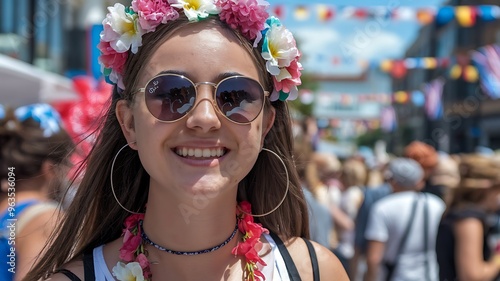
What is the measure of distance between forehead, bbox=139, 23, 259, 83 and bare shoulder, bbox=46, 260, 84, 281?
1.66 ft

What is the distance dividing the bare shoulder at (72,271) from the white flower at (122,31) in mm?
565

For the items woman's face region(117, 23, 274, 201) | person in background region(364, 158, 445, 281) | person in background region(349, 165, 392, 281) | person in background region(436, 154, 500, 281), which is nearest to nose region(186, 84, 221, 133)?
woman's face region(117, 23, 274, 201)

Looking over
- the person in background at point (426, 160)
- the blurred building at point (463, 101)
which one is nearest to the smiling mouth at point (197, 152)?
the person in background at point (426, 160)

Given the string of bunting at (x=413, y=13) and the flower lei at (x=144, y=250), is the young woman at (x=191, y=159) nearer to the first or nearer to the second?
the flower lei at (x=144, y=250)

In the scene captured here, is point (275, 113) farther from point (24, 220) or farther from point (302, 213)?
point (24, 220)

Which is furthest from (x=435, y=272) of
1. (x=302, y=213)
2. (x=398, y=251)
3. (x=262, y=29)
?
(x=262, y=29)

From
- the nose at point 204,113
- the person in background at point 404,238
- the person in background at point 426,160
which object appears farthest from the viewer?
the person in background at point 426,160

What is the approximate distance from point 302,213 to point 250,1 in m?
0.67

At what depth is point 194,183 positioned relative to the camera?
1.55m

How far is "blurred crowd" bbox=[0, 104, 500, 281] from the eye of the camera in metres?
2.61

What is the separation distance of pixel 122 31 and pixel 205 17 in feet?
0.74

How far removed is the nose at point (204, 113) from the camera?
152 cm

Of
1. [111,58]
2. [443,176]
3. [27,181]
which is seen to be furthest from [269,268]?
[443,176]

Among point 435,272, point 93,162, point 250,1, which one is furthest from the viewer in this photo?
point 435,272
